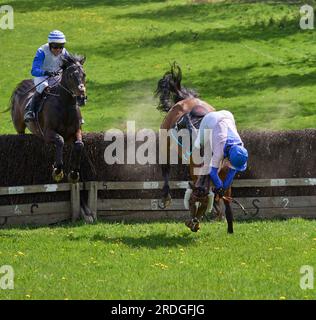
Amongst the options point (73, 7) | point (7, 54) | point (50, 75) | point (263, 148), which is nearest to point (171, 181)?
point (263, 148)

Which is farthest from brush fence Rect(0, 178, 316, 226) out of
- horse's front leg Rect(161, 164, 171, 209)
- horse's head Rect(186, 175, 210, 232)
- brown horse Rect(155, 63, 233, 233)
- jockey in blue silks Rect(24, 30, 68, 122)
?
horse's head Rect(186, 175, 210, 232)

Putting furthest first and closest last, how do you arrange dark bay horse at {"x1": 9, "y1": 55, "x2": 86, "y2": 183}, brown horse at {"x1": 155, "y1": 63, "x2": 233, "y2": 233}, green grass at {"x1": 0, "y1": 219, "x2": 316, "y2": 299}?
dark bay horse at {"x1": 9, "y1": 55, "x2": 86, "y2": 183}, brown horse at {"x1": 155, "y1": 63, "x2": 233, "y2": 233}, green grass at {"x1": 0, "y1": 219, "x2": 316, "y2": 299}

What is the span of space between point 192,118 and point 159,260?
349 centimetres

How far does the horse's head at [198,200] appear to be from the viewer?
1411 cm

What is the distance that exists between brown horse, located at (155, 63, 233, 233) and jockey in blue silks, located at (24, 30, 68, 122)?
2150 millimetres

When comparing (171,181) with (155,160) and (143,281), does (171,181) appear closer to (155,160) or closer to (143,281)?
(155,160)

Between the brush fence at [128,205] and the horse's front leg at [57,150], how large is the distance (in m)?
1.03

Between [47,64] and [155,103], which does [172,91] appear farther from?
[155,103]

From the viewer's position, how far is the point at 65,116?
1650 cm

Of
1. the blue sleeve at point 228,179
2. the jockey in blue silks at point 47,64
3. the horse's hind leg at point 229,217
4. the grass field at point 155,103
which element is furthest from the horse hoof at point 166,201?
the jockey in blue silks at point 47,64

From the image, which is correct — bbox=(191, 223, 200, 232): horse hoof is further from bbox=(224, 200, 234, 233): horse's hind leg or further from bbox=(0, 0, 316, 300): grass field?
bbox=(224, 200, 234, 233): horse's hind leg

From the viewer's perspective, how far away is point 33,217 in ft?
55.3

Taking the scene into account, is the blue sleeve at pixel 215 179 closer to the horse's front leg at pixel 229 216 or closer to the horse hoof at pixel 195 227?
the horse hoof at pixel 195 227

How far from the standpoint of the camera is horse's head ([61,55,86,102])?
15469 mm
